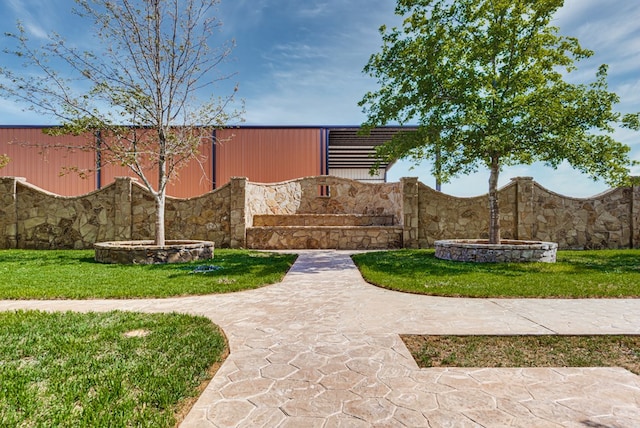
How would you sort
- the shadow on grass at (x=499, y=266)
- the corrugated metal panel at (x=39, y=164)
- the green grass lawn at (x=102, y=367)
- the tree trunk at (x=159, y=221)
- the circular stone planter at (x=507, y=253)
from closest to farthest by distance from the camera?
the green grass lawn at (x=102, y=367), the shadow on grass at (x=499, y=266), the circular stone planter at (x=507, y=253), the tree trunk at (x=159, y=221), the corrugated metal panel at (x=39, y=164)

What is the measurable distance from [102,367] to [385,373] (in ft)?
7.46

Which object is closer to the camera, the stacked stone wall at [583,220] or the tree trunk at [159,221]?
the tree trunk at [159,221]

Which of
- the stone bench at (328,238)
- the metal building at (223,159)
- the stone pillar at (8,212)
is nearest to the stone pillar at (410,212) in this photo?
the stone bench at (328,238)

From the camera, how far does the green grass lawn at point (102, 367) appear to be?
2.05 metres

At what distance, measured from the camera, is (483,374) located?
8.72ft

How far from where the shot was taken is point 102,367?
106 inches

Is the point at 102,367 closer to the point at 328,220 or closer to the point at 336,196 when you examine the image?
the point at 328,220

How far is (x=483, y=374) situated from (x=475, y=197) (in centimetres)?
1111

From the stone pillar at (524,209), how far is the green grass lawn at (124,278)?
8664mm

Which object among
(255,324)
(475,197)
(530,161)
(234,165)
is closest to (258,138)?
(234,165)

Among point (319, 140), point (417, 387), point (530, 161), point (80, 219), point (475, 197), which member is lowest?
point (417, 387)

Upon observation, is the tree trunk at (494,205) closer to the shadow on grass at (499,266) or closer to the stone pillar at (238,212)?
the shadow on grass at (499,266)

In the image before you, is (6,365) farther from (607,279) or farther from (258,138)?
(258,138)

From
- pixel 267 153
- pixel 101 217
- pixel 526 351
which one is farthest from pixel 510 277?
pixel 267 153
